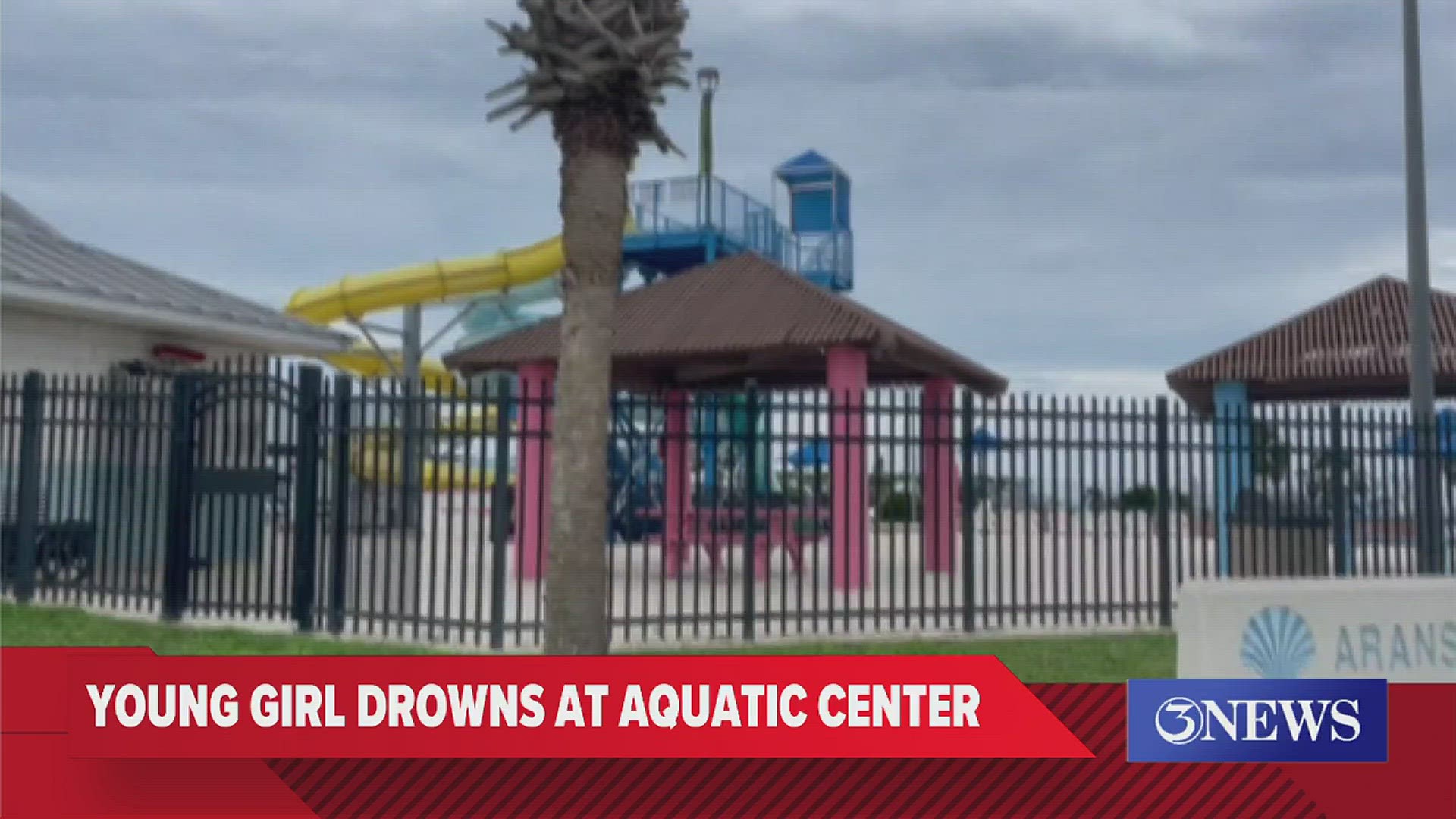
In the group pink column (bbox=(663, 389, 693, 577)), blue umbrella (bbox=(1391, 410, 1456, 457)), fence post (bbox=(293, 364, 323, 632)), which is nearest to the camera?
fence post (bbox=(293, 364, 323, 632))

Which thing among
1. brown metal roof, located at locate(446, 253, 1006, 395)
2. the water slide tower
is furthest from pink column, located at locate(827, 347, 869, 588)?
the water slide tower

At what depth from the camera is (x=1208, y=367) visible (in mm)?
17062

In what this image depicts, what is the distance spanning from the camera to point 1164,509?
11.6 m

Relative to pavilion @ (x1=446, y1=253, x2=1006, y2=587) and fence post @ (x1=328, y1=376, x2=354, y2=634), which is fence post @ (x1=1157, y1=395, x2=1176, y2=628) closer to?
pavilion @ (x1=446, y1=253, x2=1006, y2=587)

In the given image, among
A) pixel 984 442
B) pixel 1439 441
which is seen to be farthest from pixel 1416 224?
pixel 984 442

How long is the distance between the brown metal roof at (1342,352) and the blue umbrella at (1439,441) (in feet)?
8.97

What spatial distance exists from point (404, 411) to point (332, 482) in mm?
919

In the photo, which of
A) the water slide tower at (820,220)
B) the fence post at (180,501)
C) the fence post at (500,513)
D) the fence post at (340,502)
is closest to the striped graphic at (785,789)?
the fence post at (500,513)

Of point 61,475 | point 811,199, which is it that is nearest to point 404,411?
point 61,475

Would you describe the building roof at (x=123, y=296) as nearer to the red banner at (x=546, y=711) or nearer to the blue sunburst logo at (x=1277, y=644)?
the red banner at (x=546, y=711)

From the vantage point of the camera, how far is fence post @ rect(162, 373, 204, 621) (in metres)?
11.1

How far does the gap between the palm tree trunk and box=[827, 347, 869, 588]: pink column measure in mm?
3403

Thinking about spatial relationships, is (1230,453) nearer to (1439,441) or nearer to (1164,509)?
(1164,509)

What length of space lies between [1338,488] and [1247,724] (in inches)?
277
